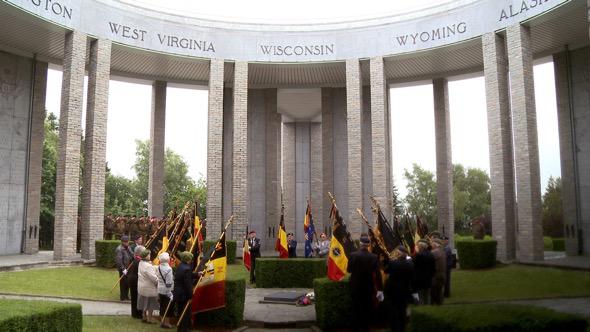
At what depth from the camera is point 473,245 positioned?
18312 millimetres

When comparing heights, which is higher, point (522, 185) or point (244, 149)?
point (244, 149)

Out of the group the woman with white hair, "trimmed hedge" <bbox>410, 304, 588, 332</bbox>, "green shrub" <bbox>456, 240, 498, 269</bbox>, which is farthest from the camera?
"green shrub" <bbox>456, 240, 498, 269</bbox>

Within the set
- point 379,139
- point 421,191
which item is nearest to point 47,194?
point 379,139

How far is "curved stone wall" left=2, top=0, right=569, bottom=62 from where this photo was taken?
68.1ft

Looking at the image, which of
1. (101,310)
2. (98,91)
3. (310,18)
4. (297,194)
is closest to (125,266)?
(101,310)

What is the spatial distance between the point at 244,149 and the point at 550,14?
13.7 metres

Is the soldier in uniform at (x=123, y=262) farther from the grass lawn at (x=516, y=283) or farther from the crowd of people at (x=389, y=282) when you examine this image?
the grass lawn at (x=516, y=283)

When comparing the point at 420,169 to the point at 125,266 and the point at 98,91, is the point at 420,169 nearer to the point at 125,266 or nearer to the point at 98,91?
the point at 98,91

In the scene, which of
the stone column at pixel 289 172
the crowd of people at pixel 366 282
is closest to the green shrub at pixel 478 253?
the crowd of people at pixel 366 282

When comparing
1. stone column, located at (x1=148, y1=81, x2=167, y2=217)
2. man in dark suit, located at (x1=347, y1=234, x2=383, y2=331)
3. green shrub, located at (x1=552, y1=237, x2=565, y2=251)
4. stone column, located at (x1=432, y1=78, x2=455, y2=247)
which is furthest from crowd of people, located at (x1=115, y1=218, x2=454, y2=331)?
green shrub, located at (x1=552, y1=237, x2=565, y2=251)

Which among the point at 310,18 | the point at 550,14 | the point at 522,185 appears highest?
the point at 310,18

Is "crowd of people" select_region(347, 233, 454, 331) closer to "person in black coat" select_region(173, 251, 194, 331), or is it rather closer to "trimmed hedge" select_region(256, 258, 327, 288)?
"person in black coat" select_region(173, 251, 194, 331)

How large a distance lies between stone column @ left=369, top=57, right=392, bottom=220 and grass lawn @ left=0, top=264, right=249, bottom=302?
8.05 m

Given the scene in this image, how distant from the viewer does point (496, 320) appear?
570cm
